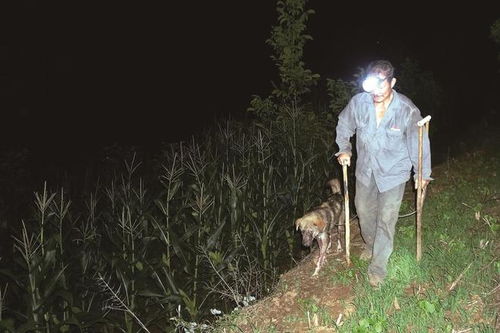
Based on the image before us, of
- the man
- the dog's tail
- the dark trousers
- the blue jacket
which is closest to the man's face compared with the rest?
the man

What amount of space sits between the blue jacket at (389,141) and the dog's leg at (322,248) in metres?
0.86

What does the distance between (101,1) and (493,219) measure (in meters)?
17.1

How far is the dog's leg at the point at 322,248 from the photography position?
5418 millimetres

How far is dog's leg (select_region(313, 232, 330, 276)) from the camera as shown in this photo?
5.42 metres

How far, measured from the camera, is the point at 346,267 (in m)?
5.62

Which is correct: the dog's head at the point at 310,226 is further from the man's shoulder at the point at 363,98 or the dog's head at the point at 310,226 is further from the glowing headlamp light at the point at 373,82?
the glowing headlamp light at the point at 373,82

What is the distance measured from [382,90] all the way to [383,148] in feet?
1.95

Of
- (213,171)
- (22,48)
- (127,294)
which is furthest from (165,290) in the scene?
(22,48)

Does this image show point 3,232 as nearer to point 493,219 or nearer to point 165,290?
point 165,290

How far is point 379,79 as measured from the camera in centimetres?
441

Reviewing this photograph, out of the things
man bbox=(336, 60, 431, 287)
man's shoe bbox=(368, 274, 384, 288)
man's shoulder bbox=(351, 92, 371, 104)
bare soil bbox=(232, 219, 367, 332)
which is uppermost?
man's shoulder bbox=(351, 92, 371, 104)

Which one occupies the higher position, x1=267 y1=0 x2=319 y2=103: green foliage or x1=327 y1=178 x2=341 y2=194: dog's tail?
x1=267 y1=0 x2=319 y2=103: green foliage

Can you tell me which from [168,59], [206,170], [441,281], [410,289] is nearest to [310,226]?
[410,289]

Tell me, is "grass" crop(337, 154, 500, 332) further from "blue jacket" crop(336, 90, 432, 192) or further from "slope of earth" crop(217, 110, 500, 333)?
"blue jacket" crop(336, 90, 432, 192)
